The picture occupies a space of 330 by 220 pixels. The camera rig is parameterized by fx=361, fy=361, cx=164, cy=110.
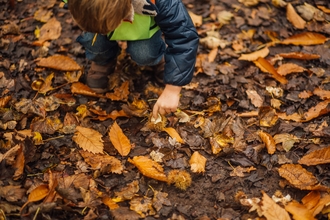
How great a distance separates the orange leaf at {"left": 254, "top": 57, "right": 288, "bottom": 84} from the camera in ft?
7.99

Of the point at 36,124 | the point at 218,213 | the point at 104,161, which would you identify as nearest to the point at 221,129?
the point at 218,213

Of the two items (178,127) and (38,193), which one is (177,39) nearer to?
(178,127)

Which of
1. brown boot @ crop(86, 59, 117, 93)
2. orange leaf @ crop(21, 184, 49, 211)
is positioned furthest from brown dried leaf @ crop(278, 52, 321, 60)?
orange leaf @ crop(21, 184, 49, 211)

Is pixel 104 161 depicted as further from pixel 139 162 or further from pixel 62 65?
pixel 62 65

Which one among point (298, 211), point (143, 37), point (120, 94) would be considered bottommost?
point (298, 211)

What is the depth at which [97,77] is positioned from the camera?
2.33 meters

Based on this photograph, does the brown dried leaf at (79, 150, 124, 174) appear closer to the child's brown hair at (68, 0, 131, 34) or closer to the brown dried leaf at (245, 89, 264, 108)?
the child's brown hair at (68, 0, 131, 34)

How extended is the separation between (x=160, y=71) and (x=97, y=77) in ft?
1.38

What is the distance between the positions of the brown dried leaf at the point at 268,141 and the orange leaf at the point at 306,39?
93cm

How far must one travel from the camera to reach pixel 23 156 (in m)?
1.85

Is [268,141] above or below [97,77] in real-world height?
below

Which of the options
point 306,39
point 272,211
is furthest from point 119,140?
point 306,39

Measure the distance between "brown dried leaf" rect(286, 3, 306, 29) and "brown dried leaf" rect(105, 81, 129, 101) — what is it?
4.65 feet

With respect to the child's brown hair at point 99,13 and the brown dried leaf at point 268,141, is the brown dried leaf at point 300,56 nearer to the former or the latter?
the brown dried leaf at point 268,141
